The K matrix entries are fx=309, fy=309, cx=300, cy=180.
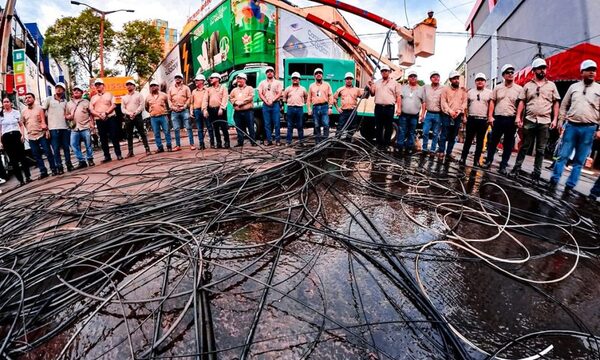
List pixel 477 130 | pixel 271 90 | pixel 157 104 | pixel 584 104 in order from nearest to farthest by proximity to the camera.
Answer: pixel 584 104, pixel 477 130, pixel 157 104, pixel 271 90

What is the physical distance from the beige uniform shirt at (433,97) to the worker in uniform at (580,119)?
195cm

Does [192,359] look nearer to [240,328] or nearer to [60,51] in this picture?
[240,328]

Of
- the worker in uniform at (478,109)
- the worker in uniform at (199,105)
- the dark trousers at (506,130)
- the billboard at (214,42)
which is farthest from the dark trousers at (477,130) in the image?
the billboard at (214,42)

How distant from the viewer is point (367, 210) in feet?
11.0

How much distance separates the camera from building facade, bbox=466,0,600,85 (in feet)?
35.1

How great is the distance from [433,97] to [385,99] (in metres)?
0.92

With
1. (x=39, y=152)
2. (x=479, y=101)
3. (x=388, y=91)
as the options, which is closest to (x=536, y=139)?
(x=479, y=101)

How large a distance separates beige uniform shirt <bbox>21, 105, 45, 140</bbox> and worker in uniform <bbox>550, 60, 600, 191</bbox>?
890cm

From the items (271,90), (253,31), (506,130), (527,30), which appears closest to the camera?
(506,130)

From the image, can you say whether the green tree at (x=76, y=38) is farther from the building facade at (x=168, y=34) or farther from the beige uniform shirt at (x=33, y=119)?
the beige uniform shirt at (x=33, y=119)

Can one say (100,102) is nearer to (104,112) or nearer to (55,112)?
(104,112)

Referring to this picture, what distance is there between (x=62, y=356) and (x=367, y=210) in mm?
2702

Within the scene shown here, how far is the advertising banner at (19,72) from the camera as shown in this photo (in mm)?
8906

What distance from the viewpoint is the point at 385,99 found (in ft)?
21.1
